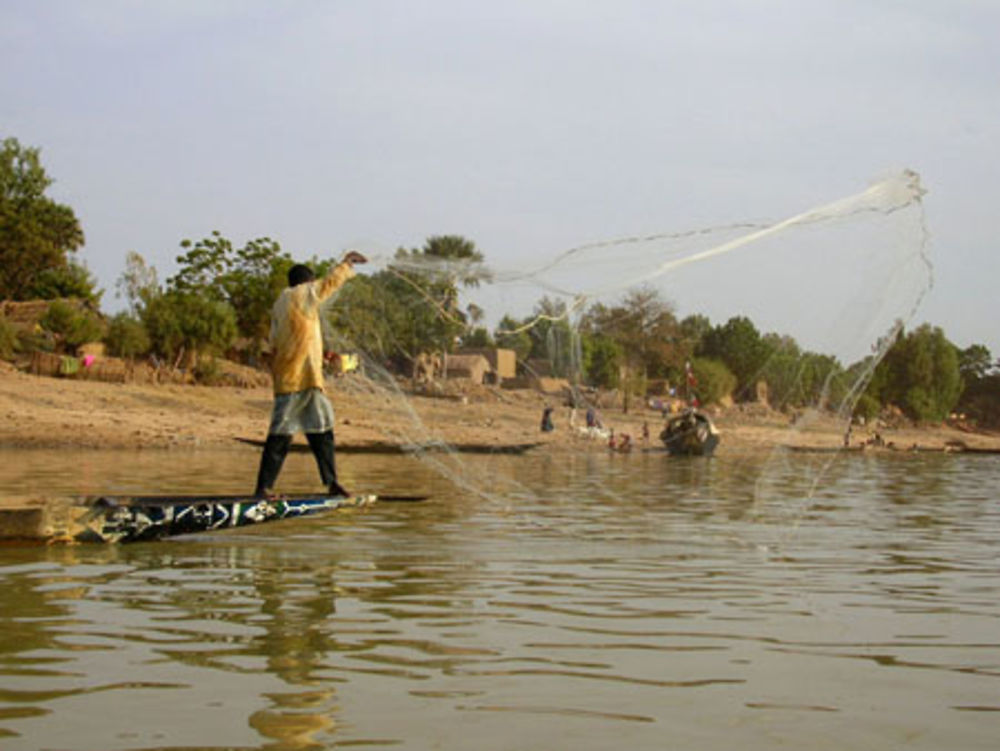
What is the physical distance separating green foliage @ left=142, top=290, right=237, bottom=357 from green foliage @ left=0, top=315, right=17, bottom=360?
15.5 feet

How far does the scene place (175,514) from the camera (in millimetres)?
10305

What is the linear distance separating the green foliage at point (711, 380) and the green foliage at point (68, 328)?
2741 cm

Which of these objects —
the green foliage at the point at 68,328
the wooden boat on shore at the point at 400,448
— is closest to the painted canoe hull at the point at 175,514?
the wooden boat on shore at the point at 400,448

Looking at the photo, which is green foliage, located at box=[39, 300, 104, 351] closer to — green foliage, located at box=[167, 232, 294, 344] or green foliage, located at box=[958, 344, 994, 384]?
green foliage, located at box=[167, 232, 294, 344]

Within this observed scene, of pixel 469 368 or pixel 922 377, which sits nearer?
pixel 469 368

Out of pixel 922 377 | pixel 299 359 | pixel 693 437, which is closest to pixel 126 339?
pixel 693 437

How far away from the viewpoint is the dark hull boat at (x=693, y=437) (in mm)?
38375

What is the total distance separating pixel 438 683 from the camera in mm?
5535

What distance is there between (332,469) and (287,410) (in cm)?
81

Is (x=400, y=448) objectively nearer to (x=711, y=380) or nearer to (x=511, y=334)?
(x=511, y=334)

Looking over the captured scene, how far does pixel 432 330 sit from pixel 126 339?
3036 cm

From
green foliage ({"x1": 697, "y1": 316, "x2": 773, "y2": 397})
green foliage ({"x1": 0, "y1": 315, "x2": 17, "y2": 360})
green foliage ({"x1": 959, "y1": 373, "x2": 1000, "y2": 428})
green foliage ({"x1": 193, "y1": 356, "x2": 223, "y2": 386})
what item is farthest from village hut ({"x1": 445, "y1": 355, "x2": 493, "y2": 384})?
green foliage ({"x1": 959, "y1": 373, "x2": 1000, "y2": 428})

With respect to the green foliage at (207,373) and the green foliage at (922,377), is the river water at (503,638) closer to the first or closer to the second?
the green foliage at (207,373)

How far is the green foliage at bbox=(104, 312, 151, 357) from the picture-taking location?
4191 cm
